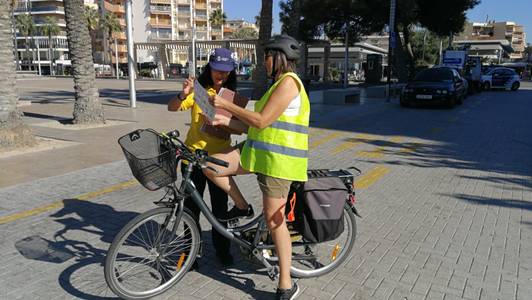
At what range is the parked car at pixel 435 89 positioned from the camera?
16859mm

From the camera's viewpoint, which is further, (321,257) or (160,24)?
(160,24)

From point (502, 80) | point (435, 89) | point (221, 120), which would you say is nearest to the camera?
point (221, 120)

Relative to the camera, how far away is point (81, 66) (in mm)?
10961

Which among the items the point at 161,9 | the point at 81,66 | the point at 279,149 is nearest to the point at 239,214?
the point at 279,149

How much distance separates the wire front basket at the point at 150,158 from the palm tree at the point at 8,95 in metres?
6.33

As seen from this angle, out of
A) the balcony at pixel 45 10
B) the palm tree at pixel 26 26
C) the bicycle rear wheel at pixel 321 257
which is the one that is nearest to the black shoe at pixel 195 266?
the bicycle rear wheel at pixel 321 257

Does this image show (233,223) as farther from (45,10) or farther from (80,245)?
(45,10)

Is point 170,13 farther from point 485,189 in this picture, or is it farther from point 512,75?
point 485,189

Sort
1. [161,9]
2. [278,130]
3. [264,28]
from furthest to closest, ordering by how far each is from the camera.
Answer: [161,9], [264,28], [278,130]

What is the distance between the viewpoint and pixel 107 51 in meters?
76.8

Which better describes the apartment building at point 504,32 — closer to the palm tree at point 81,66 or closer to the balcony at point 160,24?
the balcony at point 160,24

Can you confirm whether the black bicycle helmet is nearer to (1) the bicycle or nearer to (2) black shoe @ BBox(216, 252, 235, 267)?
(1) the bicycle

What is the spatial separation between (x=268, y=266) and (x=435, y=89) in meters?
15.2

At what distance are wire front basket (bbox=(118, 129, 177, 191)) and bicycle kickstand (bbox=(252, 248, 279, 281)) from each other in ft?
2.88
